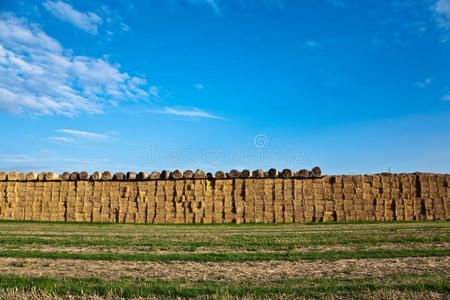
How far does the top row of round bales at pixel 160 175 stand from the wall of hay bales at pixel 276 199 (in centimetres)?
30

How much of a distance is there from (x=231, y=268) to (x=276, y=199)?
15254mm

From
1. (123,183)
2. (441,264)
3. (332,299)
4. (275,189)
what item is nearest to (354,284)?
(332,299)

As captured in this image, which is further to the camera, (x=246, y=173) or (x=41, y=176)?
(x=41, y=176)

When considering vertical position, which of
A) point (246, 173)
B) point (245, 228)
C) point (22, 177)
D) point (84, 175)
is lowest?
point (245, 228)

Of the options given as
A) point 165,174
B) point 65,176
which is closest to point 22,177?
point 65,176

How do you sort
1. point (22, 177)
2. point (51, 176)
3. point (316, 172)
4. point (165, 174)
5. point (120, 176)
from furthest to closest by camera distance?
point (22, 177) < point (51, 176) < point (120, 176) < point (165, 174) < point (316, 172)

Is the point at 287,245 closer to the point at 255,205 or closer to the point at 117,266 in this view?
the point at 117,266

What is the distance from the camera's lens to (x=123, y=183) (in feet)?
80.6

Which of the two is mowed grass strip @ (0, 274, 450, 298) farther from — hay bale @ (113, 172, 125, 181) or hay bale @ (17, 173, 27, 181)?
hay bale @ (17, 173, 27, 181)

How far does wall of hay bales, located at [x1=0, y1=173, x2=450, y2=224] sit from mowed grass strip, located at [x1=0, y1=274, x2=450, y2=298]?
1592 centimetres

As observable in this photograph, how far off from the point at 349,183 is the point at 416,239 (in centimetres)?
1124

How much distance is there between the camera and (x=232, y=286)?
6.45m

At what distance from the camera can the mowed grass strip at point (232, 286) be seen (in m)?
6.07

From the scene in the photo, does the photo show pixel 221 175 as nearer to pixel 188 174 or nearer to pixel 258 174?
pixel 188 174
